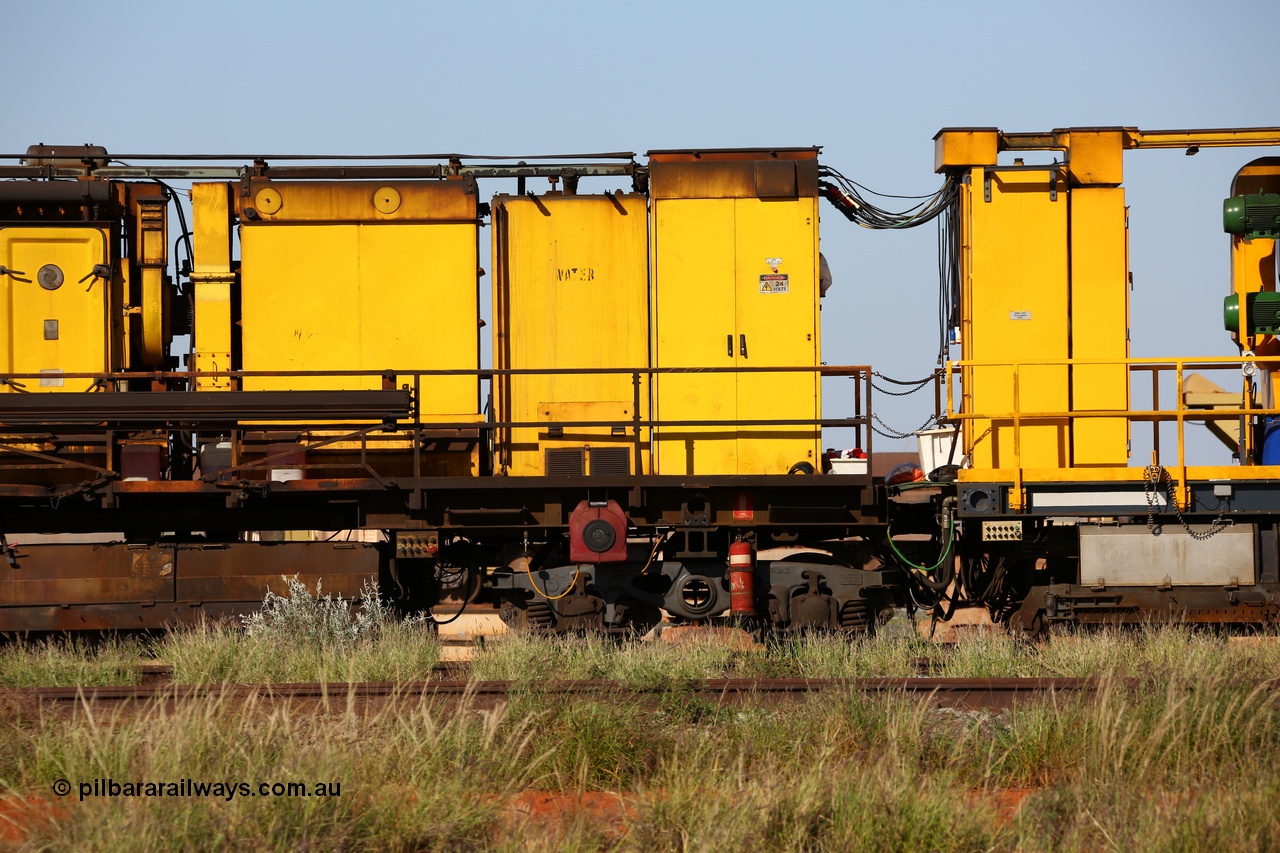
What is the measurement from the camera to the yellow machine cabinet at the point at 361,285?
10.9m

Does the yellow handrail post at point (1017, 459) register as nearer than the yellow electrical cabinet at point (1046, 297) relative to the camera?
Yes

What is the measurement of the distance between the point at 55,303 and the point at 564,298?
14.8ft

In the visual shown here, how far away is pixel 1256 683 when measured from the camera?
24.5 feet

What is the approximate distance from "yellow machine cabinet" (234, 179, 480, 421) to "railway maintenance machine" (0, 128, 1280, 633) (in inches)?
1.1

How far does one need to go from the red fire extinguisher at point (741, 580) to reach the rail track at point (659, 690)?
2.10 metres

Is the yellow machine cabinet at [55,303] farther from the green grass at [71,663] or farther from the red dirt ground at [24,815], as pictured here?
the red dirt ground at [24,815]

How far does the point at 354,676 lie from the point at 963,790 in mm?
4480

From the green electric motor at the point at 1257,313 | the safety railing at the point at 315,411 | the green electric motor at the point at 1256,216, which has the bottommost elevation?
the safety railing at the point at 315,411

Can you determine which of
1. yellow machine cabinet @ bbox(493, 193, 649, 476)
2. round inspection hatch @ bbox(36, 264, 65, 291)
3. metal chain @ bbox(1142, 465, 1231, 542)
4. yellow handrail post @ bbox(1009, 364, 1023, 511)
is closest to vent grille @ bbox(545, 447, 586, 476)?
yellow machine cabinet @ bbox(493, 193, 649, 476)

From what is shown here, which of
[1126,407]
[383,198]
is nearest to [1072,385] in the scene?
[1126,407]

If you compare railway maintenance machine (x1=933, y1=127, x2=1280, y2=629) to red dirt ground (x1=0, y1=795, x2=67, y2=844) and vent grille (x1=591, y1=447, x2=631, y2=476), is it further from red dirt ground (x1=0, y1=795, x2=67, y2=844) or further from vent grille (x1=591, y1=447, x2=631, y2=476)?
red dirt ground (x1=0, y1=795, x2=67, y2=844)

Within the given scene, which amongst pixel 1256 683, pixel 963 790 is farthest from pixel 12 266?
pixel 1256 683

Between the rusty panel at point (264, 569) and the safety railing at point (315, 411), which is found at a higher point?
the safety railing at point (315, 411)

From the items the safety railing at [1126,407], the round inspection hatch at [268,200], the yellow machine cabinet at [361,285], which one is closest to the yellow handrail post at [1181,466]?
the safety railing at [1126,407]
